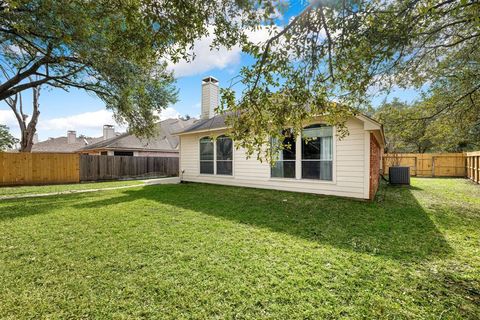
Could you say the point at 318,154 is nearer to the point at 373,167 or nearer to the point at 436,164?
the point at 373,167

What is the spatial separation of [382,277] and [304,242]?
51.0 inches

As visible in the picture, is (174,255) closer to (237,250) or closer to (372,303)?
(237,250)

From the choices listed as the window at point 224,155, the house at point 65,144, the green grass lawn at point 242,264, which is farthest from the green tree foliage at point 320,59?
the house at point 65,144

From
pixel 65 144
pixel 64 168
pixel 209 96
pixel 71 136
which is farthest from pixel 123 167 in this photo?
pixel 65 144

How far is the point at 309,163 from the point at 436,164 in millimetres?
14343

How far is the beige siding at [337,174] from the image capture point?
696cm

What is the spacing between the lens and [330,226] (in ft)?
15.7

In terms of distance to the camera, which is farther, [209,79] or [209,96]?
[209,79]

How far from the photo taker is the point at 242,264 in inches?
121

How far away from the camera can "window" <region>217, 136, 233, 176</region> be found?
10.6 metres

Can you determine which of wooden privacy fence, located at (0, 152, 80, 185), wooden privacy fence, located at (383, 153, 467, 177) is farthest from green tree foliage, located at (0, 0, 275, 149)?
wooden privacy fence, located at (383, 153, 467, 177)

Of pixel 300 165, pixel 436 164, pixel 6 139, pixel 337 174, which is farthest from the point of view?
pixel 6 139

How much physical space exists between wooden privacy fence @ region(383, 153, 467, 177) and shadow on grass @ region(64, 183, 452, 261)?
449 inches

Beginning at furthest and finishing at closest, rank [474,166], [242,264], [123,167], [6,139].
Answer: [6,139] < [123,167] < [474,166] < [242,264]
